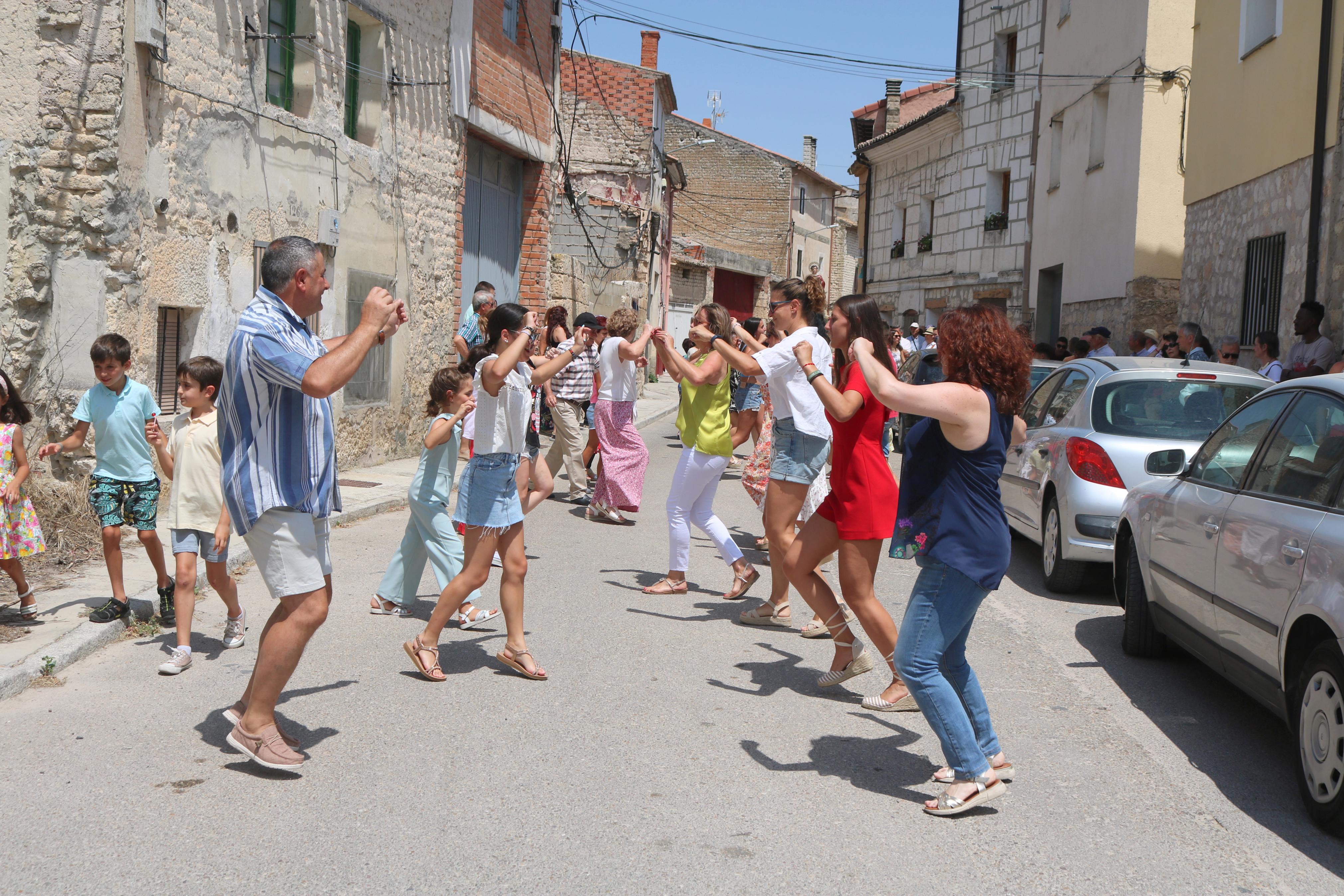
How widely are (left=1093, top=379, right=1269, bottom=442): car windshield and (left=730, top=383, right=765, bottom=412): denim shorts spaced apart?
195 inches

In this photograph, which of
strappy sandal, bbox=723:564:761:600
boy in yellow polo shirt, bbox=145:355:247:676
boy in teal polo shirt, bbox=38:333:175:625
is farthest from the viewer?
strappy sandal, bbox=723:564:761:600

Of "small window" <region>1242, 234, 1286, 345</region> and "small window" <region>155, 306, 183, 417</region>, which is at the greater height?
"small window" <region>1242, 234, 1286, 345</region>

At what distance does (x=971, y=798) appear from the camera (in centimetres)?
402

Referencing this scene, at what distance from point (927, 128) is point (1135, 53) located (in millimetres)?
12493

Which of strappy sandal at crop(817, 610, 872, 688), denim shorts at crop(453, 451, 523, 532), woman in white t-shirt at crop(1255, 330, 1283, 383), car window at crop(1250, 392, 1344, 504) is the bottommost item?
strappy sandal at crop(817, 610, 872, 688)

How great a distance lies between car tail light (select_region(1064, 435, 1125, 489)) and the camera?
7.59m

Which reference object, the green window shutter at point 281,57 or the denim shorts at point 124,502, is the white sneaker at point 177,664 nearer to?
the denim shorts at point 124,502

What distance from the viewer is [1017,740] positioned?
4.89 metres

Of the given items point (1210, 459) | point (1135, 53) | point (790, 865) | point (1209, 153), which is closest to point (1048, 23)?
point (1135, 53)

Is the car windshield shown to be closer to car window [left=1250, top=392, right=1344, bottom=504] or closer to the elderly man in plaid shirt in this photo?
car window [left=1250, top=392, right=1344, bottom=504]

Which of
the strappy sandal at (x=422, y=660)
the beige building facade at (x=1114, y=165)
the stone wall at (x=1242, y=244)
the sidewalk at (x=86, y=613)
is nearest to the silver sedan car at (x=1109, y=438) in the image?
the strappy sandal at (x=422, y=660)

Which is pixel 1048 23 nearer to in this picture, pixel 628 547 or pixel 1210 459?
pixel 628 547

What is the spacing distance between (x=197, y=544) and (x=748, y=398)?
792 cm

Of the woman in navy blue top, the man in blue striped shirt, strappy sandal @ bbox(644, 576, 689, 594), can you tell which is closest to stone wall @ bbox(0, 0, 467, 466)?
strappy sandal @ bbox(644, 576, 689, 594)
